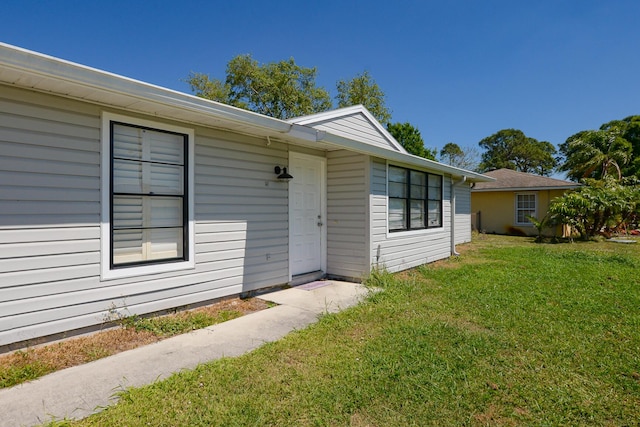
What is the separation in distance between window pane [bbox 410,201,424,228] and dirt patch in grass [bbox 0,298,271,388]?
15.5 feet

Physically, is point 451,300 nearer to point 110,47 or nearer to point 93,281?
point 93,281

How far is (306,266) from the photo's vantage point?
6.38m

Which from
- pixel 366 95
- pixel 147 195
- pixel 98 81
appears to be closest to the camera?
pixel 98 81

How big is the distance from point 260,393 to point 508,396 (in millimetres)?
1831

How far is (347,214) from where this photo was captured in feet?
21.3

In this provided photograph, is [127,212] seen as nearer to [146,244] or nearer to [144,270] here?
[146,244]

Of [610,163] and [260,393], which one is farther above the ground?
[610,163]

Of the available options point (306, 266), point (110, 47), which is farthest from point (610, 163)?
point (110, 47)

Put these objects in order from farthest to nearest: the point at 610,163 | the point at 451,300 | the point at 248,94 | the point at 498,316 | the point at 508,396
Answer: the point at 248,94 → the point at 610,163 → the point at 451,300 → the point at 498,316 → the point at 508,396

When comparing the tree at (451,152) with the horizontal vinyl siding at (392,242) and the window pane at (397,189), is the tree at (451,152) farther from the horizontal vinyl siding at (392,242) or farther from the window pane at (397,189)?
the window pane at (397,189)

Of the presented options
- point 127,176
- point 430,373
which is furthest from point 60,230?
point 430,373

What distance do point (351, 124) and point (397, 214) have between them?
2.93m

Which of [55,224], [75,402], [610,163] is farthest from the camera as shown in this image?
[610,163]

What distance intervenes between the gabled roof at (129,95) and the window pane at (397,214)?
6.85ft
